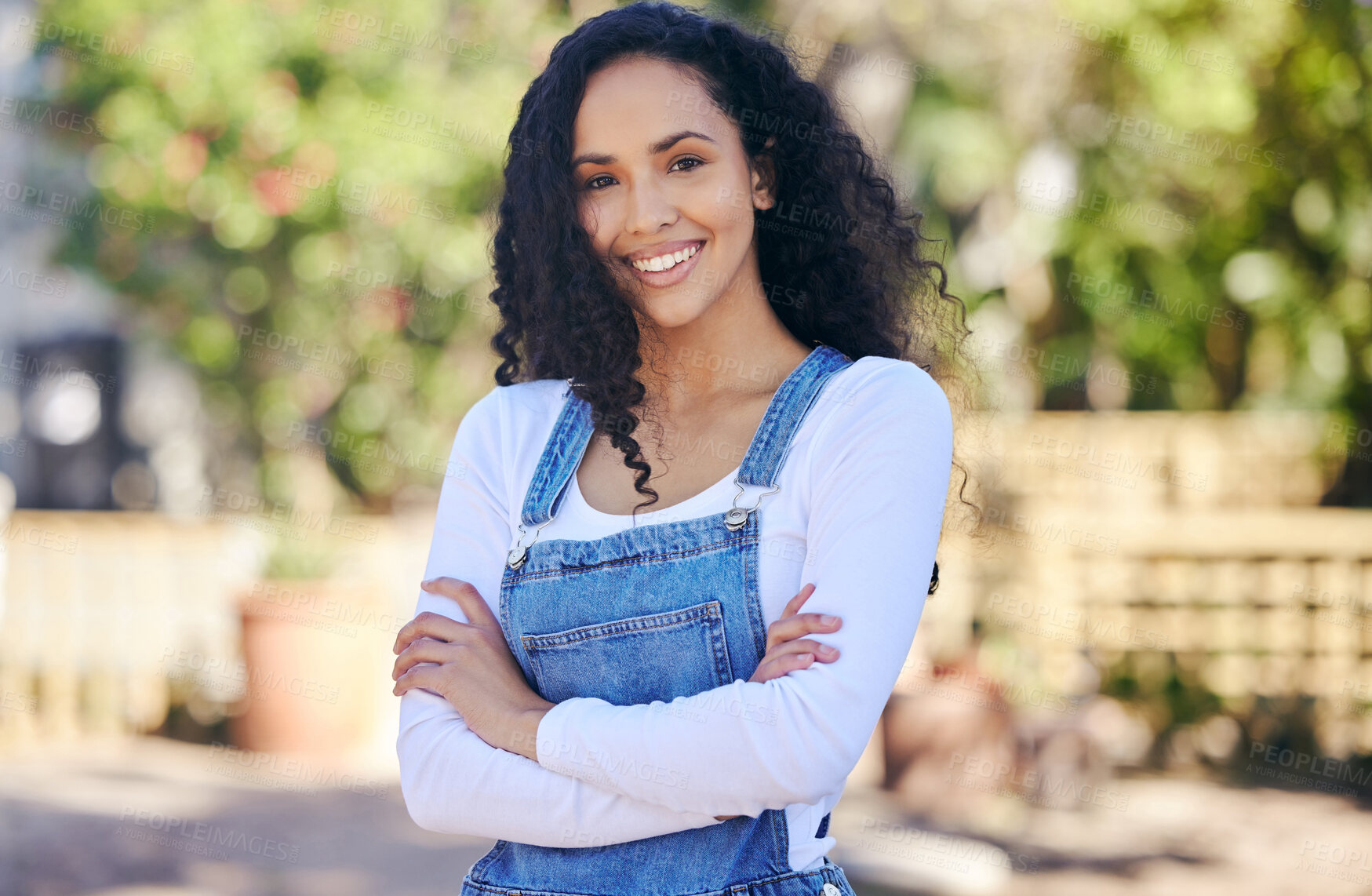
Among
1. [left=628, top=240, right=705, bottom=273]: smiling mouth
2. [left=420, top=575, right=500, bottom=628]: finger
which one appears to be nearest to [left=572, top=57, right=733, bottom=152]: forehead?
[left=628, top=240, right=705, bottom=273]: smiling mouth

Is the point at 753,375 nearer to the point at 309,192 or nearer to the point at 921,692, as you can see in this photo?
the point at 921,692

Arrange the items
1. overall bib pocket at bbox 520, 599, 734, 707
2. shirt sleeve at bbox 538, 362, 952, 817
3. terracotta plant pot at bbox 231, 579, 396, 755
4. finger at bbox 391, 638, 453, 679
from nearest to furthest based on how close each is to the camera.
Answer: shirt sleeve at bbox 538, 362, 952, 817 → overall bib pocket at bbox 520, 599, 734, 707 → finger at bbox 391, 638, 453, 679 → terracotta plant pot at bbox 231, 579, 396, 755

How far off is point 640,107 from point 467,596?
26.2 inches

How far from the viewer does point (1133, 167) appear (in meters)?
7.67

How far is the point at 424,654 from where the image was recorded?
157cm

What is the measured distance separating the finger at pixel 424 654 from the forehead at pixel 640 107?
662 mm

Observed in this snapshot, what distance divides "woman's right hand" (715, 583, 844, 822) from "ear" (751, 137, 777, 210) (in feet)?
1.96

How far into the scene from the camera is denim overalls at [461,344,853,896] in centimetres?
142

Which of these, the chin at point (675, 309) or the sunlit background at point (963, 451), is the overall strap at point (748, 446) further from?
the sunlit background at point (963, 451)

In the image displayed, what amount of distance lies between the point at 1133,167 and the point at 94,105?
5.90m

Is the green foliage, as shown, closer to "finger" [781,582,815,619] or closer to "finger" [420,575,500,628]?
"finger" [420,575,500,628]

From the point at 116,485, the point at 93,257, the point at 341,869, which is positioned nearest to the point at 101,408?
the point at 116,485

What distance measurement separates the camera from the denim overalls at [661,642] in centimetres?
142

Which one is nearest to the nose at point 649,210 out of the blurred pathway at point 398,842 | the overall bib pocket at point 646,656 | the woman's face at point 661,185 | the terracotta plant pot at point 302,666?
the woman's face at point 661,185
